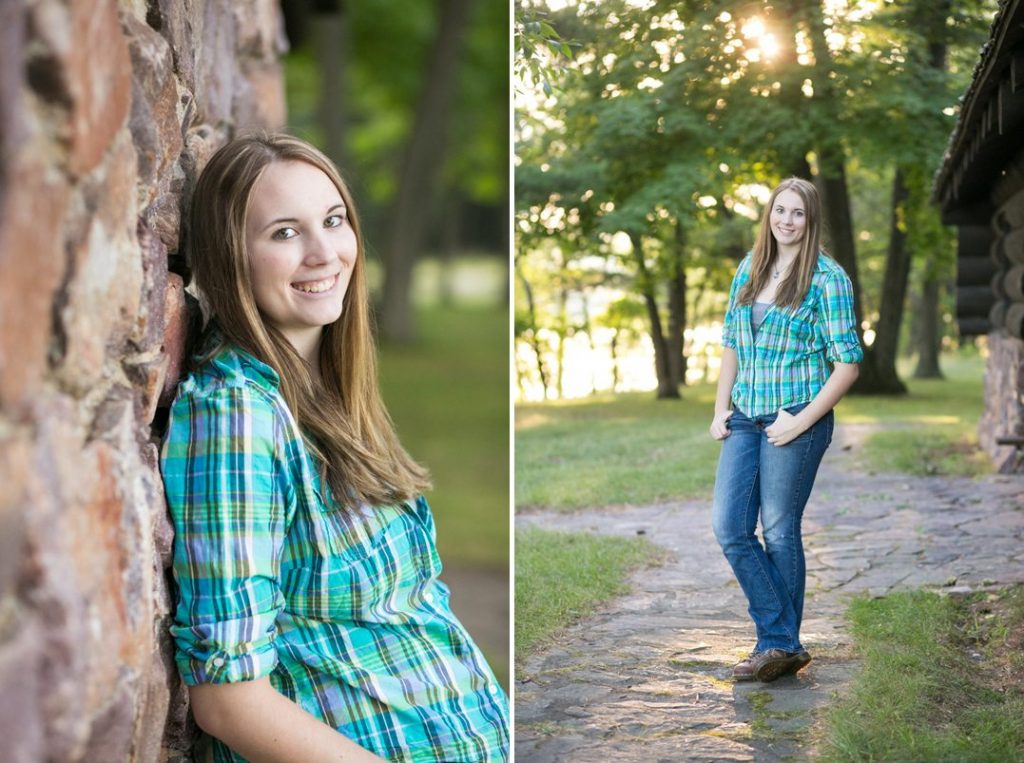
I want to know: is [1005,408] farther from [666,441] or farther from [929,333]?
[666,441]

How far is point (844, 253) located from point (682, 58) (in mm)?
670

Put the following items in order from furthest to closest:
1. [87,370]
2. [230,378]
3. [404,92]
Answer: [404,92] → [230,378] → [87,370]

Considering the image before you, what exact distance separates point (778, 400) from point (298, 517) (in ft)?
4.40

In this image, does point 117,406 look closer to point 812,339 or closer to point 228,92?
point 228,92

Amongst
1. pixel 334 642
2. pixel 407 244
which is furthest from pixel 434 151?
pixel 334 642

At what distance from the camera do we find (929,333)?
9.51ft

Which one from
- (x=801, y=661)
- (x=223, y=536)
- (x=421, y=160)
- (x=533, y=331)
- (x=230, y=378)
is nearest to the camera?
(x=223, y=536)

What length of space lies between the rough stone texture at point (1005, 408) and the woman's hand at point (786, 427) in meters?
0.57

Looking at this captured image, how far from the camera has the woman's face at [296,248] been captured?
1.74 meters

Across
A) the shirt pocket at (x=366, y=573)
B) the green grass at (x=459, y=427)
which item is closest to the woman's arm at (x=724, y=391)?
the shirt pocket at (x=366, y=573)

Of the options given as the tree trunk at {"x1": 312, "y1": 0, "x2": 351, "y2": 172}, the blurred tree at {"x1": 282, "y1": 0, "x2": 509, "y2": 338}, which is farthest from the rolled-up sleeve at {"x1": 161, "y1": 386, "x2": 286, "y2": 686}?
the tree trunk at {"x1": 312, "y1": 0, "x2": 351, "y2": 172}

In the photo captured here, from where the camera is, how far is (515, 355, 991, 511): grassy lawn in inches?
110

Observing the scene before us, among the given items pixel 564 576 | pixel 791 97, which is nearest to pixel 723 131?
pixel 791 97

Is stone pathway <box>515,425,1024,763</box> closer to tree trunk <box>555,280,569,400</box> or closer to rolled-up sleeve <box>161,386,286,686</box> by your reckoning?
tree trunk <box>555,280,569,400</box>
